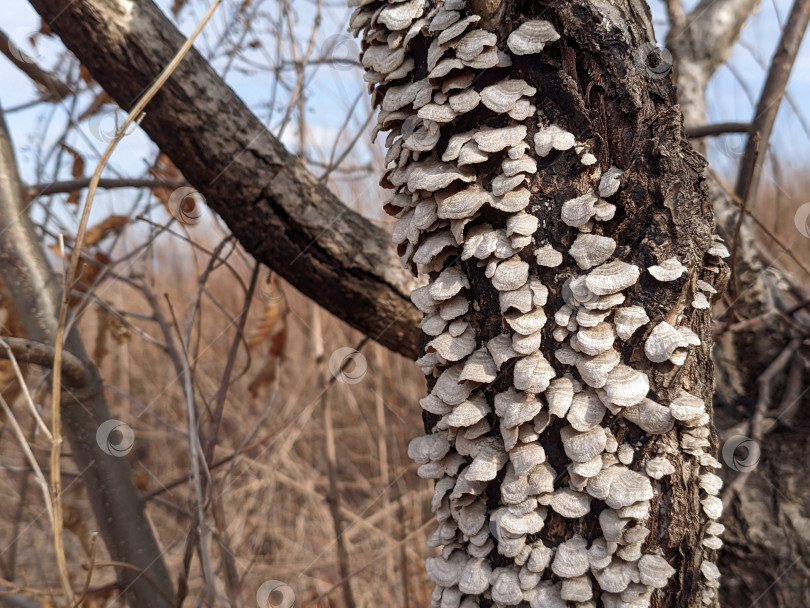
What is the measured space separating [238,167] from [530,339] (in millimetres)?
798

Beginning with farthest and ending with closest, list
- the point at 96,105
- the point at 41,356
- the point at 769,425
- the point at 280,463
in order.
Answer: the point at 280,463, the point at 96,105, the point at 769,425, the point at 41,356

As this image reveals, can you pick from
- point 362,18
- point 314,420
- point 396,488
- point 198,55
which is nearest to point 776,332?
point 362,18

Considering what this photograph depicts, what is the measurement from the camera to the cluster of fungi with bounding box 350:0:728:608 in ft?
2.60

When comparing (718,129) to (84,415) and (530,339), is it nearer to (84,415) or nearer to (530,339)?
(530,339)

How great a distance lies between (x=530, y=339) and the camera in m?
0.81

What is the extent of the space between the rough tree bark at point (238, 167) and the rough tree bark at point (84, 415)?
420mm

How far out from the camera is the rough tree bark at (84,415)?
1413 millimetres

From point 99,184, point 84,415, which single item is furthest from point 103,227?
point 84,415

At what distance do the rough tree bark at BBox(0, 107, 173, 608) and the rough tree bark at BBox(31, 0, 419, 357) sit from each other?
420mm

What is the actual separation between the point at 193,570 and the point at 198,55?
2.79 metres

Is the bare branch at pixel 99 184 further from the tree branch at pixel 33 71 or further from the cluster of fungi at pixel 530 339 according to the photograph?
the cluster of fungi at pixel 530 339

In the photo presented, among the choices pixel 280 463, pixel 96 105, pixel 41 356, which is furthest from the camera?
pixel 280 463

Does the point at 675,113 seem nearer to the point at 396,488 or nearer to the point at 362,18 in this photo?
the point at 362,18

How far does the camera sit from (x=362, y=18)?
923 millimetres
